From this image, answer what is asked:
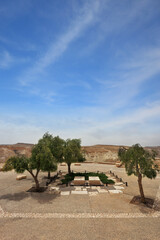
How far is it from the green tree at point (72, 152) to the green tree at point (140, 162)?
11.2 meters

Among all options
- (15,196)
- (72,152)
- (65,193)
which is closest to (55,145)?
(72,152)

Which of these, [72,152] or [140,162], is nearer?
[140,162]

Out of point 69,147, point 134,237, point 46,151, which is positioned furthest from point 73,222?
point 69,147

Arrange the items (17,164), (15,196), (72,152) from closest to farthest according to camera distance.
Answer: (15,196) < (17,164) < (72,152)

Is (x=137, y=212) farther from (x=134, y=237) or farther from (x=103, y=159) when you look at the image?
(x=103, y=159)

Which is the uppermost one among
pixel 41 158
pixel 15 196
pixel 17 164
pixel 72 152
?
pixel 72 152

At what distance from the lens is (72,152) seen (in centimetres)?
2422

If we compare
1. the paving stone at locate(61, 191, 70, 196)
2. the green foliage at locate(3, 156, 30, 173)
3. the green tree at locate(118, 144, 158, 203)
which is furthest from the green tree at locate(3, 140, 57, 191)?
the green tree at locate(118, 144, 158, 203)

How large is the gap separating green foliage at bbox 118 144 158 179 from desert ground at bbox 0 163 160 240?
9.96 feet

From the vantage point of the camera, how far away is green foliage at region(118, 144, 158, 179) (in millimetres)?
13453

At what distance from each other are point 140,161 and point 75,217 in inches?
299

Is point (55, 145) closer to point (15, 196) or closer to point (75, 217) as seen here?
point (15, 196)

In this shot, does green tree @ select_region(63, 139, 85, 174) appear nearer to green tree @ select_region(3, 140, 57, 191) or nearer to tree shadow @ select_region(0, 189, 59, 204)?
green tree @ select_region(3, 140, 57, 191)

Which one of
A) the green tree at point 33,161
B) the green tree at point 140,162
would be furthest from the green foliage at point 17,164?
the green tree at point 140,162
